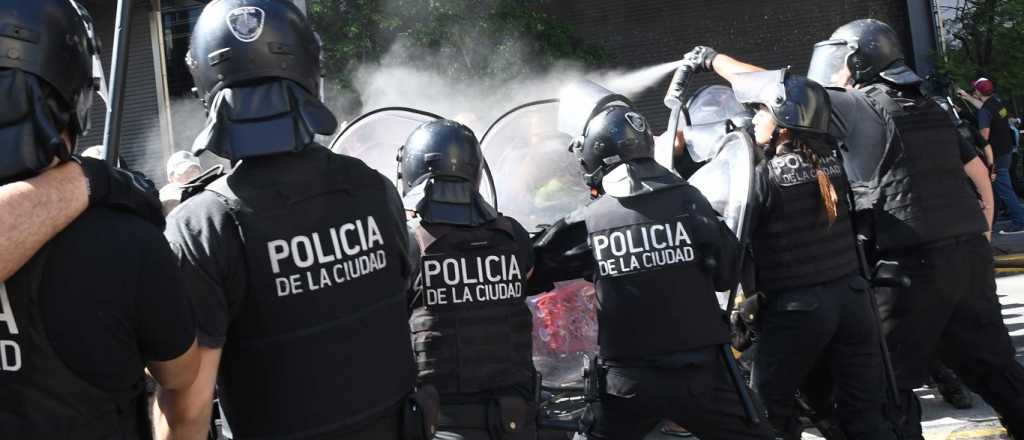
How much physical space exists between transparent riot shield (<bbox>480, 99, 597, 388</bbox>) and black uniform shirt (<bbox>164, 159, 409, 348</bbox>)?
10.4ft

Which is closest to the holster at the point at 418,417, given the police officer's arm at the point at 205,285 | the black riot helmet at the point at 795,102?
the police officer's arm at the point at 205,285

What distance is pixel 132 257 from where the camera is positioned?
206cm

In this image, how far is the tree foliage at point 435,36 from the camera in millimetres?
11773

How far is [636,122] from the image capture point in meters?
4.33

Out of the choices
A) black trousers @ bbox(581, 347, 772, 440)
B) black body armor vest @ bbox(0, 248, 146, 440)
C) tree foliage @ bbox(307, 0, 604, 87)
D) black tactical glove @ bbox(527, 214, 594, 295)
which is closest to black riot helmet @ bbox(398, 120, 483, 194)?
black tactical glove @ bbox(527, 214, 594, 295)

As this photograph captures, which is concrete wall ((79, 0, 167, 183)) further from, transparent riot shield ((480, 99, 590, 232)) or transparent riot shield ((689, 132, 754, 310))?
transparent riot shield ((689, 132, 754, 310))

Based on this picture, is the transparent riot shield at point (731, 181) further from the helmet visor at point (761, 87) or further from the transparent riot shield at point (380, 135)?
the transparent riot shield at point (380, 135)

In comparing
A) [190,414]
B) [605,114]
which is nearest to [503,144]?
[605,114]

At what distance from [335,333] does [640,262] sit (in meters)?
1.68

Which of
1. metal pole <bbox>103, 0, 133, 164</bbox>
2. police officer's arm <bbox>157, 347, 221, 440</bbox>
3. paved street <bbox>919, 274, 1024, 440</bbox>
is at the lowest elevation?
paved street <bbox>919, 274, 1024, 440</bbox>

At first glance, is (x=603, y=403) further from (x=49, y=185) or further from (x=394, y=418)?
(x=49, y=185)

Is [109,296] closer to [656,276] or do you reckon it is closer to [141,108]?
[656,276]

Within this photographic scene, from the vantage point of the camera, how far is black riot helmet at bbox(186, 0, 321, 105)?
8.60ft

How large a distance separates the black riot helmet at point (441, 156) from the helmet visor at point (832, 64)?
7.47 feet
